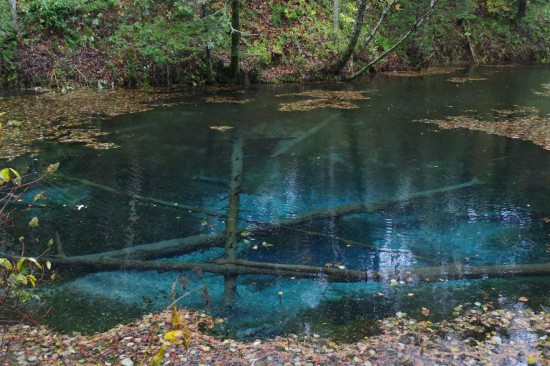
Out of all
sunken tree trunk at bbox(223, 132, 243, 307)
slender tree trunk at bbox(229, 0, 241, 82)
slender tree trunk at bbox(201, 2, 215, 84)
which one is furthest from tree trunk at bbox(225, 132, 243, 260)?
slender tree trunk at bbox(201, 2, 215, 84)

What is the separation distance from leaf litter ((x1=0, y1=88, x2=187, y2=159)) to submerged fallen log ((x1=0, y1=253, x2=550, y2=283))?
18.4ft

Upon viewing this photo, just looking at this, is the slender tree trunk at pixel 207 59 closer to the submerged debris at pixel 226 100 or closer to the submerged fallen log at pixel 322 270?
the submerged debris at pixel 226 100

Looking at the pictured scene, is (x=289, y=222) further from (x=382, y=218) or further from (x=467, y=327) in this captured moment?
(x=467, y=327)

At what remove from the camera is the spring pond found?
5.03 metres

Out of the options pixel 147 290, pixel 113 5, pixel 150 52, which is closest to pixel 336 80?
pixel 150 52

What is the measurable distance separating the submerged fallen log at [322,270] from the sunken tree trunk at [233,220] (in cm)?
22

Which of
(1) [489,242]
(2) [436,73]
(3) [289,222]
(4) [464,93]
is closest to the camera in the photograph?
(1) [489,242]

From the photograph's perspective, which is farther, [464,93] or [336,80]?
[336,80]

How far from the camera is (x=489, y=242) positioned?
20.8 ft

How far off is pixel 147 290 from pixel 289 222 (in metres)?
2.45

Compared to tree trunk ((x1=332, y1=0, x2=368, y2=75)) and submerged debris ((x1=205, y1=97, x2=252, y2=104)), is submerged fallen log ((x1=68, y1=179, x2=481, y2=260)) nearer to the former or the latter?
submerged debris ((x1=205, y1=97, x2=252, y2=104))

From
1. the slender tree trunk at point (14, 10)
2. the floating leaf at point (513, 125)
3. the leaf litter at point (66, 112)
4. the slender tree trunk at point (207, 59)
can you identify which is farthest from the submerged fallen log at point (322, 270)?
the slender tree trunk at point (14, 10)

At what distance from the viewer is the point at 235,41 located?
54.3 ft

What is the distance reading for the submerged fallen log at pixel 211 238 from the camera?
6.07 metres
